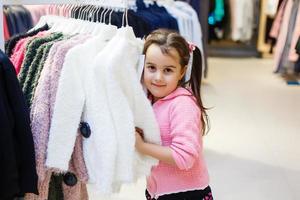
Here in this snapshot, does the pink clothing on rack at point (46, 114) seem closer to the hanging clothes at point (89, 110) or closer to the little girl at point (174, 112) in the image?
the hanging clothes at point (89, 110)

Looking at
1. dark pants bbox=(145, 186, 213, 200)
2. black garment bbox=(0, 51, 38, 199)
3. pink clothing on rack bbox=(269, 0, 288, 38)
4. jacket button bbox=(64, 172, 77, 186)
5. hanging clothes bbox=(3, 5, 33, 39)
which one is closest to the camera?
black garment bbox=(0, 51, 38, 199)

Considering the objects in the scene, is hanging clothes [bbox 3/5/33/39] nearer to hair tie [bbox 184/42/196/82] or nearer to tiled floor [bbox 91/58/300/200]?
tiled floor [bbox 91/58/300/200]

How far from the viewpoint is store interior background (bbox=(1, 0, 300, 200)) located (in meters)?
2.57

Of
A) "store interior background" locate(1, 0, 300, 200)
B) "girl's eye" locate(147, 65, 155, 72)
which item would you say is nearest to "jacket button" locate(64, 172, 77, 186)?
"girl's eye" locate(147, 65, 155, 72)

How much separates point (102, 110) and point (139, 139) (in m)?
0.15

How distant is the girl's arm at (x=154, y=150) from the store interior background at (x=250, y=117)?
122 centimetres

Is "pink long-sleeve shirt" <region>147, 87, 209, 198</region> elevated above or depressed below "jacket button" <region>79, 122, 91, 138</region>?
below

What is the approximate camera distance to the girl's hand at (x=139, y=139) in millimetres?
1192

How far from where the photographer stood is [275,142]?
3180 mm

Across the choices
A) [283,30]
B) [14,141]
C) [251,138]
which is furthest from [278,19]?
[14,141]

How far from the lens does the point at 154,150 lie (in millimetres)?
1226

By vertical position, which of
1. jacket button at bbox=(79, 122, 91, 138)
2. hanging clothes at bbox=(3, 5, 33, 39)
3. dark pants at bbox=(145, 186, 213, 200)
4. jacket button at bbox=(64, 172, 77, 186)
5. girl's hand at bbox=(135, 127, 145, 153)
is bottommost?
dark pants at bbox=(145, 186, 213, 200)

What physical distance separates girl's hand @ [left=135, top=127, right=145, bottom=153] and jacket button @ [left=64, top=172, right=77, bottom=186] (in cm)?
24

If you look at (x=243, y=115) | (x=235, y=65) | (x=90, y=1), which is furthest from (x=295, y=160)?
(x=235, y=65)
